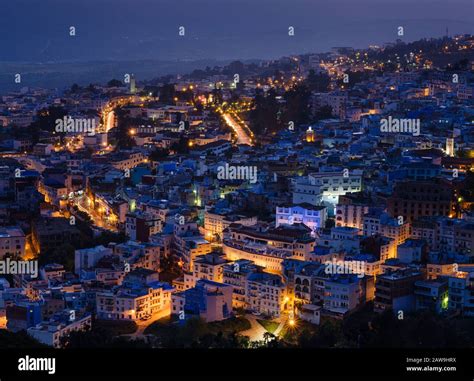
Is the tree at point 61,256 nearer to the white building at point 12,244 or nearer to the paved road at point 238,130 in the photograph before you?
the white building at point 12,244

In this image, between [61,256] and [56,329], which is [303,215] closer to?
[61,256]

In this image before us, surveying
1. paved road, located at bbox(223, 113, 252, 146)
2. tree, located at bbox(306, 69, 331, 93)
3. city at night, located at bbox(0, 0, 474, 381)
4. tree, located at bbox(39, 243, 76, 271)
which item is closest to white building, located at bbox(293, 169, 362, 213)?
city at night, located at bbox(0, 0, 474, 381)

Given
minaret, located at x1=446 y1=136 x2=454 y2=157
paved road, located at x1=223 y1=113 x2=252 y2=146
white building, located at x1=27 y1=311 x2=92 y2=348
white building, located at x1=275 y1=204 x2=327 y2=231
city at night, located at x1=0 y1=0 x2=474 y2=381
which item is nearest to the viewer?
city at night, located at x1=0 y1=0 x2=474 y2=381

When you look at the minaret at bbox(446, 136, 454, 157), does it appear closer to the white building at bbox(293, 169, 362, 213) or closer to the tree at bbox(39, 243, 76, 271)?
the white building at bbox(293, 169, 362, 213)

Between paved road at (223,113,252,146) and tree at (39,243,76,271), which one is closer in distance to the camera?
tree at (39,243,76,271)

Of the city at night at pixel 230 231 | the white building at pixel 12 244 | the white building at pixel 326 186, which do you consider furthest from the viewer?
the white building at pixel 326 186

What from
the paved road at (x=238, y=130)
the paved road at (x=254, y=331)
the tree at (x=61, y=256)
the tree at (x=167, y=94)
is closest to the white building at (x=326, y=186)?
the tree at (x=61, y=256)

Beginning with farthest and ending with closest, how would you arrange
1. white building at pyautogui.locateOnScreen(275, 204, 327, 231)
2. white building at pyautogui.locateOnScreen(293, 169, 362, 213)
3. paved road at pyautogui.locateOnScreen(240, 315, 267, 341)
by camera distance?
1. white building at pyautogui.locateOnScreen(293, 169, 362, 213)
2. white building at pyautogui.locateOnScreen(275, 204, 327, 231)
3. paved road at pyautogui.locateOnScreen(240, 315, 267, 341)

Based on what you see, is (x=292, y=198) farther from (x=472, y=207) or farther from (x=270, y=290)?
(x=270, y=290)
